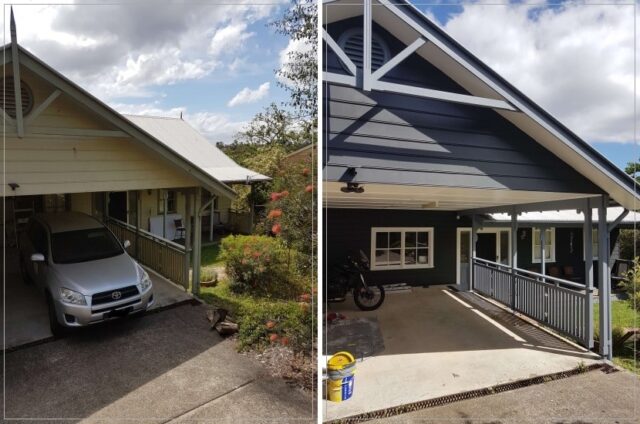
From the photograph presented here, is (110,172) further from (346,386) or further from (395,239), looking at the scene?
(395,239)

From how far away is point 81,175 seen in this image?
3.29m

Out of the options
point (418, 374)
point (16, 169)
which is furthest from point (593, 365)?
point (16, 169)

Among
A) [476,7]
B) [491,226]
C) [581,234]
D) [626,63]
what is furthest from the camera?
[581,234]

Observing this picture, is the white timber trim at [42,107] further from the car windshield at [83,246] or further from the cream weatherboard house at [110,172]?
the car windshield at [83,246]

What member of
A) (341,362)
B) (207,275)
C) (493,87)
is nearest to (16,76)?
(207,275)

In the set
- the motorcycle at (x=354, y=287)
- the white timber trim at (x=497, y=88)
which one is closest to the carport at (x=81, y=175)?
the white timber trim at (x=497, y=88)

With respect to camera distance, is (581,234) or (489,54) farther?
(581,234)

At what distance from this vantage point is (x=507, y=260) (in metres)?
9.98

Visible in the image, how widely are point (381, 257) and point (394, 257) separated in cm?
31

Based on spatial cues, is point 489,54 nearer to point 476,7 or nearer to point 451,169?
point 476,7

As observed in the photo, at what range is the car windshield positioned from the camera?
3018 mm

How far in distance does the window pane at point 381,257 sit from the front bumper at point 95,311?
5769mm

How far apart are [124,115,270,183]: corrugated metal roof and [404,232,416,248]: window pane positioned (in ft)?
16.4

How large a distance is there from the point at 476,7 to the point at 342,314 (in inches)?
186
